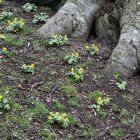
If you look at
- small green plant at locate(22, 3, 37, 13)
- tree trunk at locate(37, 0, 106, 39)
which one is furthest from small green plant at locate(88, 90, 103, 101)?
small green plant at locate(22, 3, 37, 13)

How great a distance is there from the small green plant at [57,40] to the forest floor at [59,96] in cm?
10

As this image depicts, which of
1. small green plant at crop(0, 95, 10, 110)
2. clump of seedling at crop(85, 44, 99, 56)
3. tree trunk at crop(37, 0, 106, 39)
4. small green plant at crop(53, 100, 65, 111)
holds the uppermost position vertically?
tree trunk at crop(37, 0, 106, 39)

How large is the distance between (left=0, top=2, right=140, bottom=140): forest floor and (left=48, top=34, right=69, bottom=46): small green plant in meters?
0.10

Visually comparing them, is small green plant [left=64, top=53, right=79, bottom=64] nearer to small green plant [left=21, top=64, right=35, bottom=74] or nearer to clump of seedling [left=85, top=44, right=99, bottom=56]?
clump of seedling [left=85, top=44, right=99, bottom=56]

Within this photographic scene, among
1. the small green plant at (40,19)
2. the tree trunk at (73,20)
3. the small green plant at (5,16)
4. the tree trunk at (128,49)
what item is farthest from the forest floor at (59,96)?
the small green plant at (40,19)

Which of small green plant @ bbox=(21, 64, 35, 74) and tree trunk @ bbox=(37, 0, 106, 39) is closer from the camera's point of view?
small green plant @ bbox=(21, 64, 35, 74)

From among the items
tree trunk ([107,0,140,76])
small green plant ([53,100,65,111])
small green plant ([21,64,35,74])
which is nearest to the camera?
small green plant ([53,100,65,111])

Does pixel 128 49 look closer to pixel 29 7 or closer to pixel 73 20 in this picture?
pixel 73 20

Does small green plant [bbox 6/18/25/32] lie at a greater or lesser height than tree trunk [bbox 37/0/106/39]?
lesser

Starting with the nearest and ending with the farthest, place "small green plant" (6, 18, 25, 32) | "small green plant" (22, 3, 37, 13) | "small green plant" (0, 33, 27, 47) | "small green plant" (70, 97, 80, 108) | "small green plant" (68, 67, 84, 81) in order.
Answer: "small green plant" (70, 97, 80, 108) < "small green plant" (68, 67, 84, 81) < "small green plant" (0, 33, 27, 47) < "small green plant" (6, 18, 25, 32) < "small green plant" (22, 3, 37, 13)

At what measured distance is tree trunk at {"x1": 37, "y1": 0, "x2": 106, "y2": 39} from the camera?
7.89m

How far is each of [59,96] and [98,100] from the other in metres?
0.67

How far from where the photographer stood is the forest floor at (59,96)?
5305 millimetres

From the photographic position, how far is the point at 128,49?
24.2 ft
